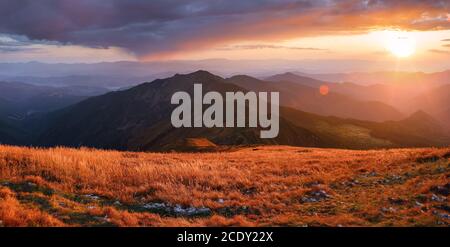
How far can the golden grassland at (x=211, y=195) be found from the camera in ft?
34.3

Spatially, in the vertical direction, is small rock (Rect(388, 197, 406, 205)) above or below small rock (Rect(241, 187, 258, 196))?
above

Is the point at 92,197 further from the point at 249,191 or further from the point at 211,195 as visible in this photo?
the point at 249,191

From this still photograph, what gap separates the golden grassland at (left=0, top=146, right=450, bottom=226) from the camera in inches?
412

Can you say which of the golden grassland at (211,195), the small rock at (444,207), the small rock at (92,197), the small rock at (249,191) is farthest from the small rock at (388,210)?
the small rock at (92,197)

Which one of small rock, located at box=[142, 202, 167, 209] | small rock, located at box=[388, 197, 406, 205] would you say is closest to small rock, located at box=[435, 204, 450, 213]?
small rock, located at box=[388, 197, 406, 205]

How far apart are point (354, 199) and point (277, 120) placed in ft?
601

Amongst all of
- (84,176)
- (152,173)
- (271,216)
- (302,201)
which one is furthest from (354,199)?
(84,176)

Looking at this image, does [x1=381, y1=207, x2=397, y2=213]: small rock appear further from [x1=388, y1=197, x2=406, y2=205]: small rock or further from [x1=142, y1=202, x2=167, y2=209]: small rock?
[x1=142, y1=202, x2=167, y2=209]: small rock

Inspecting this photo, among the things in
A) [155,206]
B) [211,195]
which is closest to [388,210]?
[211,195]

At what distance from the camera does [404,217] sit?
11055mm

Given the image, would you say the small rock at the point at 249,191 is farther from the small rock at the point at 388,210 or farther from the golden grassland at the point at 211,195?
the small rock at the point at 388,210
